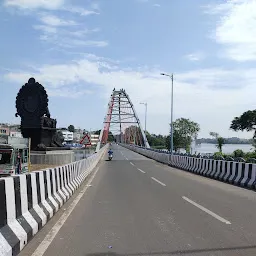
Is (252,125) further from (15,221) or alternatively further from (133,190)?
(15,221)

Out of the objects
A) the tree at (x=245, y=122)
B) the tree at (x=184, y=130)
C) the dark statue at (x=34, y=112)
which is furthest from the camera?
the tree at (x=184, y=130)

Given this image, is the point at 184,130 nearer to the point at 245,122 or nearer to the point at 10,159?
the point at 245,122

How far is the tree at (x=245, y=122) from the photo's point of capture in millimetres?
71938

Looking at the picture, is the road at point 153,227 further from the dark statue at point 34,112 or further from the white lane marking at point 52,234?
the dark statue at point 34,112

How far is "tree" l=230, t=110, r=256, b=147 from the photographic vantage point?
236 feet

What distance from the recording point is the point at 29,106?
4138cm

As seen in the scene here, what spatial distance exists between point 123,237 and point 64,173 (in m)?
6.00

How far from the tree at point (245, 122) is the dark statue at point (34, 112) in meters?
43.1

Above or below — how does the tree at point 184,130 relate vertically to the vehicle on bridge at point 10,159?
above

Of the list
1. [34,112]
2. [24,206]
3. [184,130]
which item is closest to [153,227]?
[24,206]

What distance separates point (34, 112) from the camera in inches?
1620

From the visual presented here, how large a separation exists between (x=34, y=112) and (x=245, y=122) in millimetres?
45069

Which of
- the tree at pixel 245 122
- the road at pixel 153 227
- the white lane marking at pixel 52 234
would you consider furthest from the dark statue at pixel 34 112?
the tree at pixel 245 122

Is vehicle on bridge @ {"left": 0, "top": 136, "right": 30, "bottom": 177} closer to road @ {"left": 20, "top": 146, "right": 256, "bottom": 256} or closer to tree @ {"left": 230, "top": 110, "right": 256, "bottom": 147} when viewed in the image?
road @ {"left": 20, "top": 146, "right": 256, "bottom": 256}
